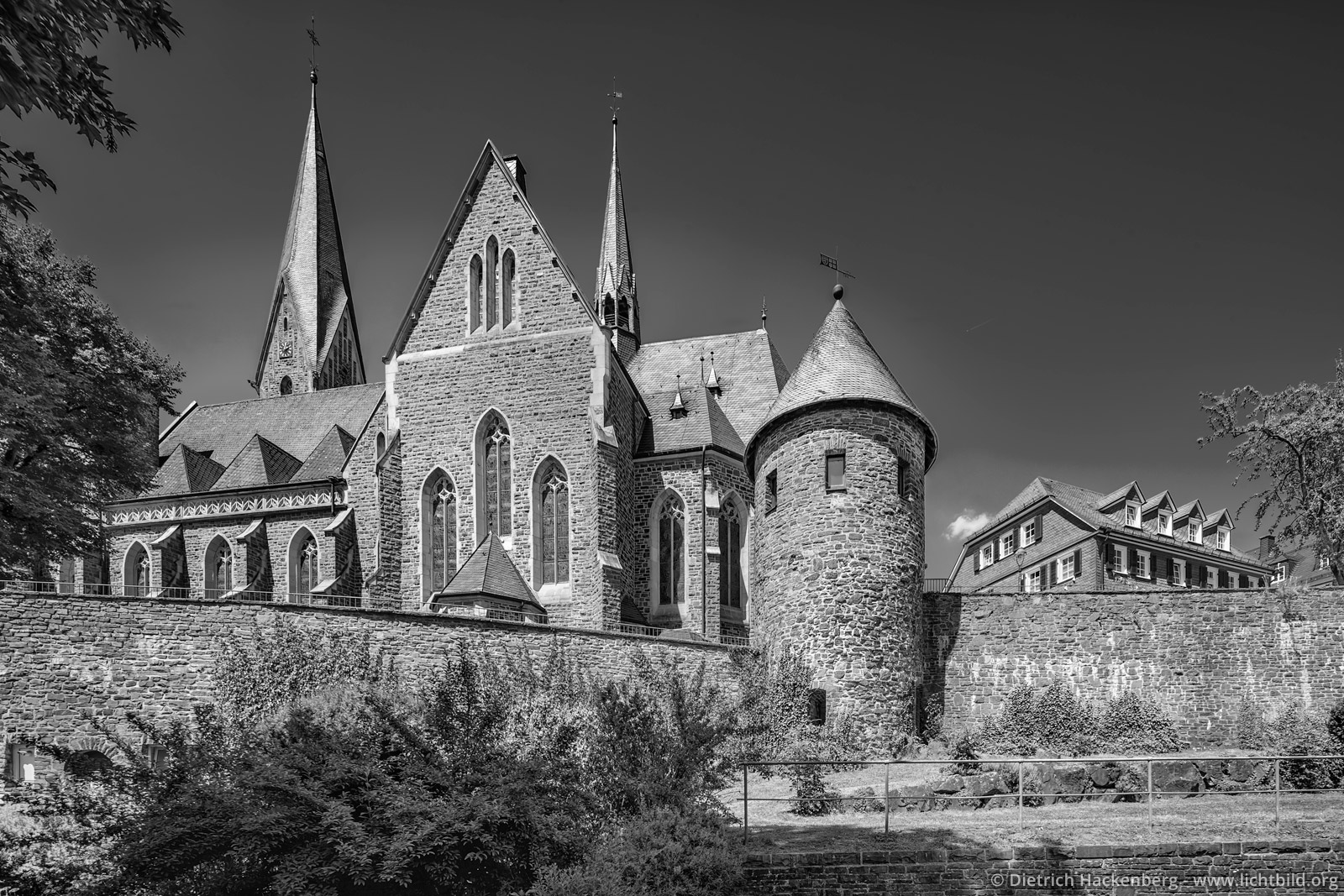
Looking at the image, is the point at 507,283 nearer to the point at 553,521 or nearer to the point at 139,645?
the point at 553,521

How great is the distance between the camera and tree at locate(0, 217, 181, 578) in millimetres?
18469

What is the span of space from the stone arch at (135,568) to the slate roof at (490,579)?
47.0ft

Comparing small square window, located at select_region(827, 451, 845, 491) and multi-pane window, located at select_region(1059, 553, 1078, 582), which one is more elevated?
small square window, located at select_region(827, 451, 845, 491)

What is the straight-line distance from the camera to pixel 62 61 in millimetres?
10578

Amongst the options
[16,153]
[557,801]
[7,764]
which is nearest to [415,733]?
[557,801]

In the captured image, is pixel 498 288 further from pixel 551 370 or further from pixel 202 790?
pixel 202 790

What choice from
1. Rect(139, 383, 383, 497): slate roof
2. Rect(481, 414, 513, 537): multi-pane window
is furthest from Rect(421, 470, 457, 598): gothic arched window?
Rect(139, 383, 383, 497): slate roof

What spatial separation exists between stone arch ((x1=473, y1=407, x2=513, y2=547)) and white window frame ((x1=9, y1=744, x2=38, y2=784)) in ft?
44.0

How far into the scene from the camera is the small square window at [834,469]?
85.6 feet

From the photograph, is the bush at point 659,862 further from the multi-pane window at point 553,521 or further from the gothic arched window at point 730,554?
the gothic arched window at point 730,554

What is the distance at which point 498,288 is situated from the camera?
3497 cm

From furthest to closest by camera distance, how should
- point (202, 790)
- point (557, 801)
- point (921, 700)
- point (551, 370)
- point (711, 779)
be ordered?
1. point (551, 370)
2. point (921, 700)
3. point (711, 779)
4. point (557, 801)
5. point (202, 790)

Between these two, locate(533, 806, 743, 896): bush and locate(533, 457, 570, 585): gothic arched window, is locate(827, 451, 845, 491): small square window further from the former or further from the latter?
locate(533, 806, 743, 896): bush

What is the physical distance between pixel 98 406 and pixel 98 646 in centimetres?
484
